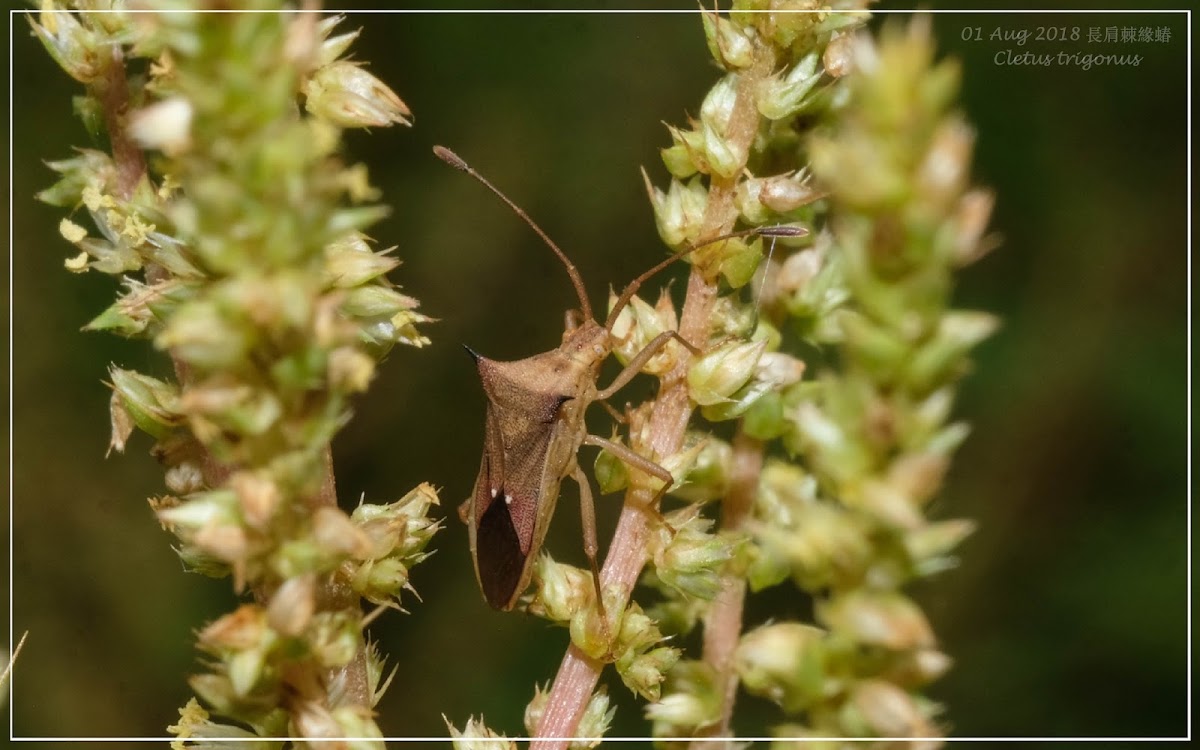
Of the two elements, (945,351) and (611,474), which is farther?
(611,474)

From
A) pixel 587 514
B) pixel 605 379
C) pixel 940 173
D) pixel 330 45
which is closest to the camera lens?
pixel 940 173

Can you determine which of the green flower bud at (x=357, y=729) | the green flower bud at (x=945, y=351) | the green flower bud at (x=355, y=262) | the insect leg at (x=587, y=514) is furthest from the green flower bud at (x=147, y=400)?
the insect leg at (x=587, y=514)

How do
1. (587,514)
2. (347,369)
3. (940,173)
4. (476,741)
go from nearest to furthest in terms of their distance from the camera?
(940,173) < (347,369) < (476,741) < (587,514)

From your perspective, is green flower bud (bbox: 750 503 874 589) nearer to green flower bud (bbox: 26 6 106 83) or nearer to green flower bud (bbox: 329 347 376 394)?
green flower bud (bbox: 329 347 376 394)

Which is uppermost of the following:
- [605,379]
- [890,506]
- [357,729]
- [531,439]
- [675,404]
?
[605,379]

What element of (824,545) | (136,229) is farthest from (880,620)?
(136,229)

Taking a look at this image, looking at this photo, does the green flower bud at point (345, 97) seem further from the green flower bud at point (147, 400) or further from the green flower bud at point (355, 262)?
the green flower bud at point (147, 400)

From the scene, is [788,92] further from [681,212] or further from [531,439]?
[531,439]
